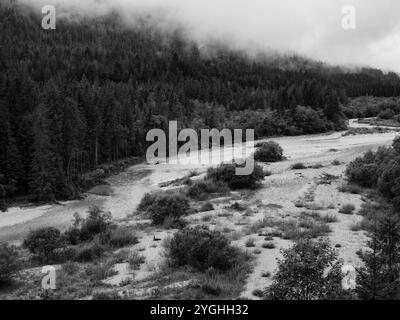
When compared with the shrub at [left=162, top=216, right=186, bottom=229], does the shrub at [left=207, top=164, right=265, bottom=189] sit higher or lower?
higher

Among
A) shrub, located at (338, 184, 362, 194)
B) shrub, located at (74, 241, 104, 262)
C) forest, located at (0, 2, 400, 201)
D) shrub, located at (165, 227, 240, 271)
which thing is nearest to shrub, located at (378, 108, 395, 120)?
forest, located at (0, 2, 400, 201)

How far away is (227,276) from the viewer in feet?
69.1

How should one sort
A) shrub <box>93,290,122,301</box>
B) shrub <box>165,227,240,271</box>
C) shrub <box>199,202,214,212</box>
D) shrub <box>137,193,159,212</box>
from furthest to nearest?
shrub <box>137,193,159,212</box> < shrub <box>199,202,214,212</box> < shrub <box>165,227,240,271</box> < shrub <box>93,290,122,301</box>

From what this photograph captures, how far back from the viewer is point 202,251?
23281 mm

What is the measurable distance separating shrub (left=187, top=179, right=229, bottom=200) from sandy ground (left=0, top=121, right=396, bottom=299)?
130 inches

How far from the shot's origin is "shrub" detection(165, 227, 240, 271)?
2242cm

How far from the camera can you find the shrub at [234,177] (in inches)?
1975

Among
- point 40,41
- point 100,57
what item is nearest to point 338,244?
point 100,57

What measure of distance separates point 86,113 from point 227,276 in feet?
202

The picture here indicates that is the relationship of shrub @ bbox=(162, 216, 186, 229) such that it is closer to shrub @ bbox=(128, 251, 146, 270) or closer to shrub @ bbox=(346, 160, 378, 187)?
shrub @ bbox=(128, 251, 146, 270)

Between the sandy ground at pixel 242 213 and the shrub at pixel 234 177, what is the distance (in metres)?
1.46

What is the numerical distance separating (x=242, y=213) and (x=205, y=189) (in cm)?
1190

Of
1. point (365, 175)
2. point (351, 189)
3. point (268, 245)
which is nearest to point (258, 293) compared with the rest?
point (268, 245)

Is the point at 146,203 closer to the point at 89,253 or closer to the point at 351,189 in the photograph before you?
the point at 89,253
